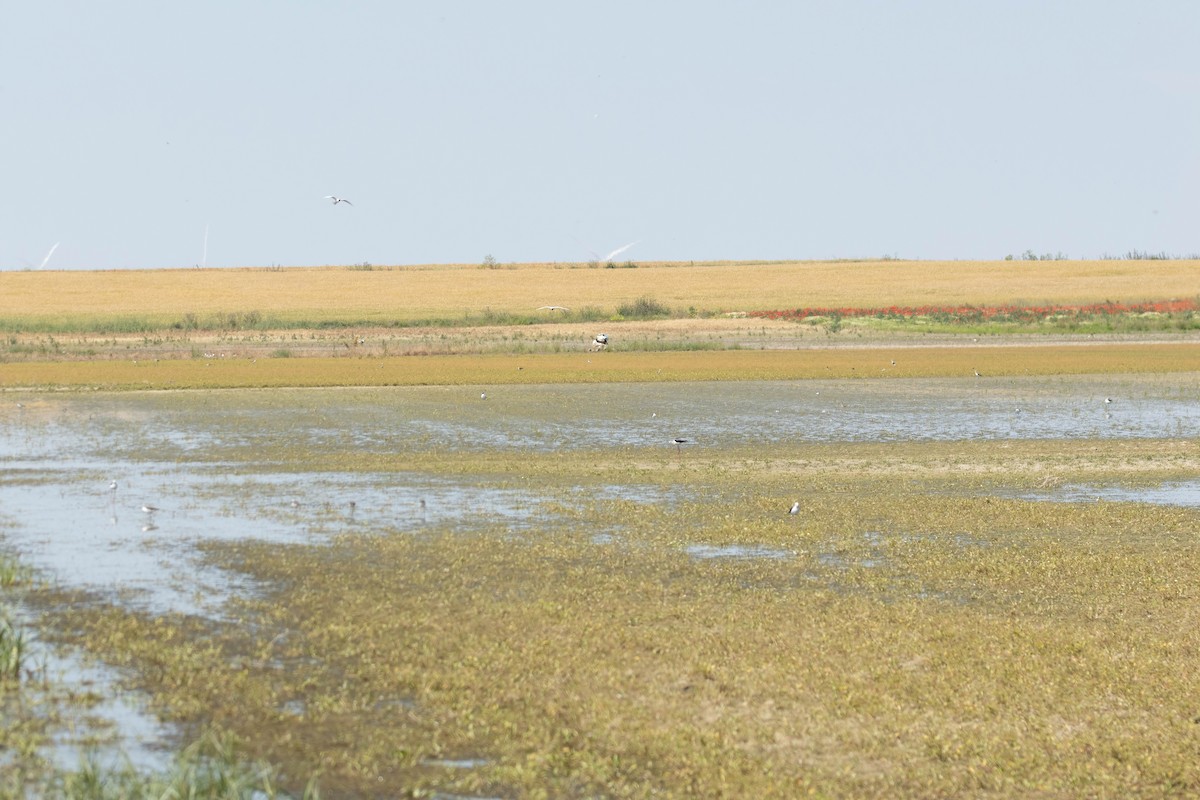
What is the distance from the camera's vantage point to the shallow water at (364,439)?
15750mm

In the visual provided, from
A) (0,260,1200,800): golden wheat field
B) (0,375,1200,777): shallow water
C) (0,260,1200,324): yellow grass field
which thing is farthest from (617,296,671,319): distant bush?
(0,260,1200,800): golden wheat field

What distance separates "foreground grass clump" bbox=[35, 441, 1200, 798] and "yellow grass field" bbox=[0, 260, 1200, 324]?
177 ft

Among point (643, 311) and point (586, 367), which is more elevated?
point (643, 311)

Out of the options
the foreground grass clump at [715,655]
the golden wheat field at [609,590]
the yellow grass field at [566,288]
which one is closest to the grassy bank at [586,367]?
the golden wheat field at [609,590]

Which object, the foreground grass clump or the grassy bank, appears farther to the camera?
the grassy bank

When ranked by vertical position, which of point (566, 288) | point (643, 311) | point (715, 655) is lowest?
point (715, 655)

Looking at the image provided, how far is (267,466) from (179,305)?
58900 millimetres

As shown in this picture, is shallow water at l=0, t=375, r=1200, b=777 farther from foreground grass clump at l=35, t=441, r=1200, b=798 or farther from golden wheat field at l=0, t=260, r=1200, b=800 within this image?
foreground grass clump at l=35, t=441, r=1200, b=798

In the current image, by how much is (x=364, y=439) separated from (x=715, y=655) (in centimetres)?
1656

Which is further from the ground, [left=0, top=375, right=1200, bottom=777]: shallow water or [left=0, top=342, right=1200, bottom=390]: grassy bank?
[left=0, top=342, right=1200, bottom=390]: grassy bank

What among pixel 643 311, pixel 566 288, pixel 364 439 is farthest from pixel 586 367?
pixel 566 288

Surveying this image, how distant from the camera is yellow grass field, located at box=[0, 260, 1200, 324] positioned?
251ft

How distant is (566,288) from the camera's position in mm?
87875

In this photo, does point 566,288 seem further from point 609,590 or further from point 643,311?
point 609,590
